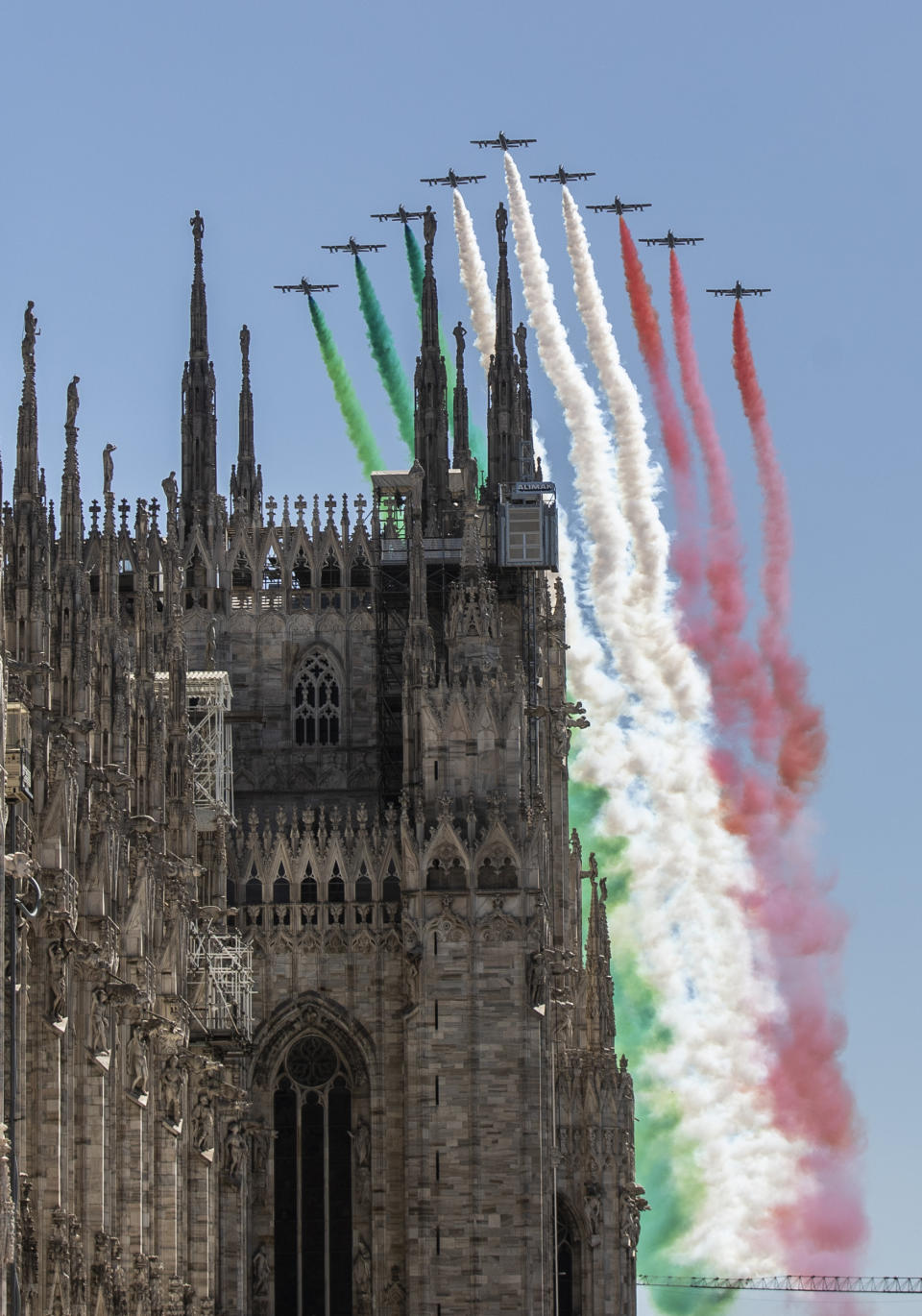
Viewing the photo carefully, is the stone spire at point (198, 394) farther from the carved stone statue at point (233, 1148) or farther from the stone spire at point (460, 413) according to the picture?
the carved stone statue at point (233, 1148)

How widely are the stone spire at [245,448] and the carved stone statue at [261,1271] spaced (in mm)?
25849

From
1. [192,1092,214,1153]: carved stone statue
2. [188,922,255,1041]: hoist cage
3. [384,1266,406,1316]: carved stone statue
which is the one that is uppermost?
[188,922,255,1041]: hoist cage

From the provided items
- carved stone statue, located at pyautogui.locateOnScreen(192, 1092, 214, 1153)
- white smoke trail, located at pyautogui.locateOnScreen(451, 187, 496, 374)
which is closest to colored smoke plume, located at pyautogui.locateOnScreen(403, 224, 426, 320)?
white smoke trail, located at pyautogui.locateOnScreen(451, 187, 496, 374)

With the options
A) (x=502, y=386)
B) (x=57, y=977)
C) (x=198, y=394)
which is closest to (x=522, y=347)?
(x=502, y=386)

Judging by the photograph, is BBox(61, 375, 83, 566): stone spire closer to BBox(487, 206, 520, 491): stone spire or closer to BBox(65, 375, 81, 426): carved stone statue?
BBox(65, 375, 81, 426): carved stone statue

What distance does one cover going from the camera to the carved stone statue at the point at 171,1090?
75688 millimetres

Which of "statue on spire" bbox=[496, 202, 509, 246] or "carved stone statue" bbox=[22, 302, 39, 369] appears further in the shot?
"statue on spire" bbox=[496, 202, 509, 246]

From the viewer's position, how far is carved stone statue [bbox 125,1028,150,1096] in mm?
72000

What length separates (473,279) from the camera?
382 ft

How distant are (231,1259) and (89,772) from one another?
2062 cm

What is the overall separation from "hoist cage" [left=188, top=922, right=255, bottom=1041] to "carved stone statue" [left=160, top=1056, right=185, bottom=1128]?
4005 mm

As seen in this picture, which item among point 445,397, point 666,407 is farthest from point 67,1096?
point 666,407

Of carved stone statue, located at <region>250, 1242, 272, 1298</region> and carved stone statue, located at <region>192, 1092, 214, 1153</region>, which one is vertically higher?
carved stone statue, located at <region>192, 1092, 214, 1153</region>

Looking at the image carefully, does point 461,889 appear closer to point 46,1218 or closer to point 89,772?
point 89,772
